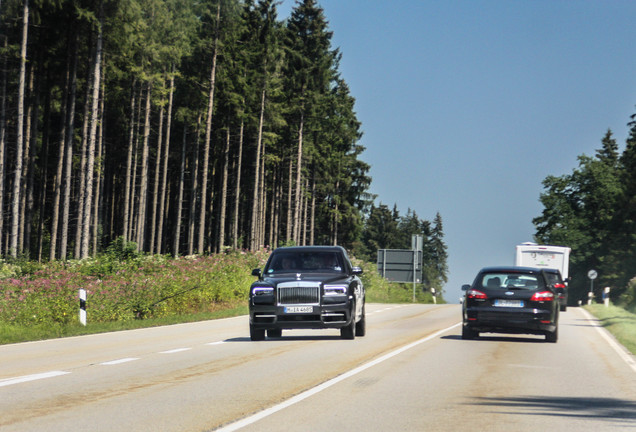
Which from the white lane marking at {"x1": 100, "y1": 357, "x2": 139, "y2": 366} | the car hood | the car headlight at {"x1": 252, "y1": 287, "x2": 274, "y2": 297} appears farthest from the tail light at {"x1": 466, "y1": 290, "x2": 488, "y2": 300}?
the white lane marking at {"x1": 100, "y1": 357, "x2": 139, "y2": 366}

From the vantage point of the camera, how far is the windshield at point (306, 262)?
20.4 m

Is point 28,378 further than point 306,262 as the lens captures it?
No

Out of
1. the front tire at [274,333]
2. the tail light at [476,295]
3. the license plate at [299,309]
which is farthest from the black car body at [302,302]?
the tail light at [476,295]

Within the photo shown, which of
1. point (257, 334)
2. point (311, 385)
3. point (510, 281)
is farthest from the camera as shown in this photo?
point (510, 281)

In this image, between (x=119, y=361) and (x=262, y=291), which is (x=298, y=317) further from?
(x=119, y=361)

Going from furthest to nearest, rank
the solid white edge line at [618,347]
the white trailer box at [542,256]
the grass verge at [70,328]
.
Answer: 1. the white trailer box at [542,256]
2. the grass verge at [70,328]
3. the solid white edge line at [618,347]

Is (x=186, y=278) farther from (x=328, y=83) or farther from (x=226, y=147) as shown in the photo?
(x=328, y=83)

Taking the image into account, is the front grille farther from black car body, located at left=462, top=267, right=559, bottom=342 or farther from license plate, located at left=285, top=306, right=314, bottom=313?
black car body, located at left=462, top=267, right=559, bottom=342

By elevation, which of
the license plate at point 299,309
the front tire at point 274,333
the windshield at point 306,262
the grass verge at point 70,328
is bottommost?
the grass verge at point 70,328

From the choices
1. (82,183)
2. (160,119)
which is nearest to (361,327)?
(82,183)

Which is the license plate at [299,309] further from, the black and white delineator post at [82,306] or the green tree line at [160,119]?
the green tree line at [160,119]

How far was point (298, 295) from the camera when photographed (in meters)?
19.5

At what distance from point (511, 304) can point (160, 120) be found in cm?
4053

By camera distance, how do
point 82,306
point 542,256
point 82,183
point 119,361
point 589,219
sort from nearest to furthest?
point 119,361, point 82,306, point 82,183, point 542,256, point 589,219
